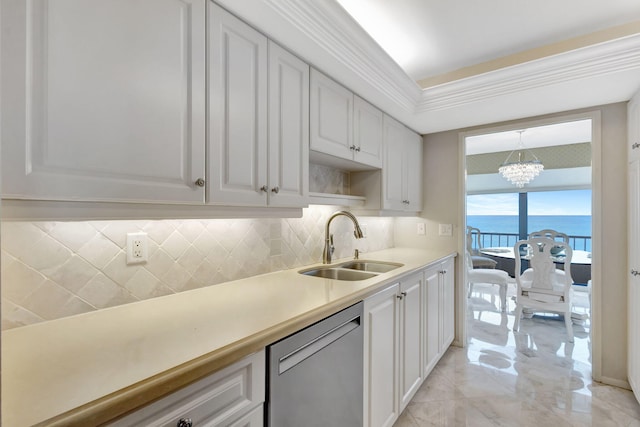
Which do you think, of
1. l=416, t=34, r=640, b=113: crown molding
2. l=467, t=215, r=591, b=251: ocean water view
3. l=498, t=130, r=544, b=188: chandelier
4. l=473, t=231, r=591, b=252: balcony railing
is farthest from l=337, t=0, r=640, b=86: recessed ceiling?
l=473, t=231, r=591, b=252: balcony railing

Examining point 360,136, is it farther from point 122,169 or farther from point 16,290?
point 16,290

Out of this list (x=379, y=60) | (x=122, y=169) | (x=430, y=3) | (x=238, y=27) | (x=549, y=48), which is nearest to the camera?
(x=122, y=169)

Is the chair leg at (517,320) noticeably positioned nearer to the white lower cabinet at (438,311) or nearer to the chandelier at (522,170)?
the white lower cabinet at (438,311)

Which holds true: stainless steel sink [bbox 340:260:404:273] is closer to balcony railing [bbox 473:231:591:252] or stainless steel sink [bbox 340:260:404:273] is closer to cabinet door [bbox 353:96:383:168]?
cabinet door [bbox 353:96:383:168]

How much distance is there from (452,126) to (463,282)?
1.45 m

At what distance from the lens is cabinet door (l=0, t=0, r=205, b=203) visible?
848 mm

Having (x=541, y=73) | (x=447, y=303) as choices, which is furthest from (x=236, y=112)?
(x=447, y=303)

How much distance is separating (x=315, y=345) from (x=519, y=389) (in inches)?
78.1

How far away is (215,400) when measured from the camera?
0.93 metres

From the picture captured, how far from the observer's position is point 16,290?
1.05 m

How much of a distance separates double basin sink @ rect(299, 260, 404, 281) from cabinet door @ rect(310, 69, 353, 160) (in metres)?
0.72

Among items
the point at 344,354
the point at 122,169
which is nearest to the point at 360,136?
the point at 344,354

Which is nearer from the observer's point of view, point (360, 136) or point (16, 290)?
point (16, 290)

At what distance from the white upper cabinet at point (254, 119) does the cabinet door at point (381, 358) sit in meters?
0.68
